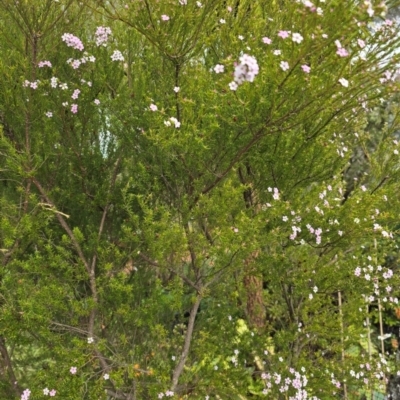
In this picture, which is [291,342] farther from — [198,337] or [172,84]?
[172,84]

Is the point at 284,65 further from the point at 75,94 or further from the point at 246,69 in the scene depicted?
the point at 75,94

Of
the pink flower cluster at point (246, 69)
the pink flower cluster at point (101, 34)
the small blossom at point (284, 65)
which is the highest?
the pink flower cluster at point (101, 34)

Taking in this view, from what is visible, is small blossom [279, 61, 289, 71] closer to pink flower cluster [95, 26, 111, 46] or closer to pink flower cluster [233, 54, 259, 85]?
pink flower cluster [233, 54, 259, 85]

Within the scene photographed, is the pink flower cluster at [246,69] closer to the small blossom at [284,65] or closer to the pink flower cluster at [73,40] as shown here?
the small blossom at [284,65]

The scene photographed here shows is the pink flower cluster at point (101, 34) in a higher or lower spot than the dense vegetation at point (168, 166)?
higher

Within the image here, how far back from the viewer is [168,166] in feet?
8.43

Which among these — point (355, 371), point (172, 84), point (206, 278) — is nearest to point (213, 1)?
point (172, 84)

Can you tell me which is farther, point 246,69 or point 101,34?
point 101,34

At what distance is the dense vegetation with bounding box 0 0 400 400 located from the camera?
2.06 metres

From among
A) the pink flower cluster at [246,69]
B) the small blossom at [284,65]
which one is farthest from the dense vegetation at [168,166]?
the pink flower cluster at [246,69]

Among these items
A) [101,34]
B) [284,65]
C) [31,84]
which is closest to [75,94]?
[31,84]

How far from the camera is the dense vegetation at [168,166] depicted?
6.77ft

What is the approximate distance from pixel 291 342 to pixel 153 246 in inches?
74.0

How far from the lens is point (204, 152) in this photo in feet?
8.30
